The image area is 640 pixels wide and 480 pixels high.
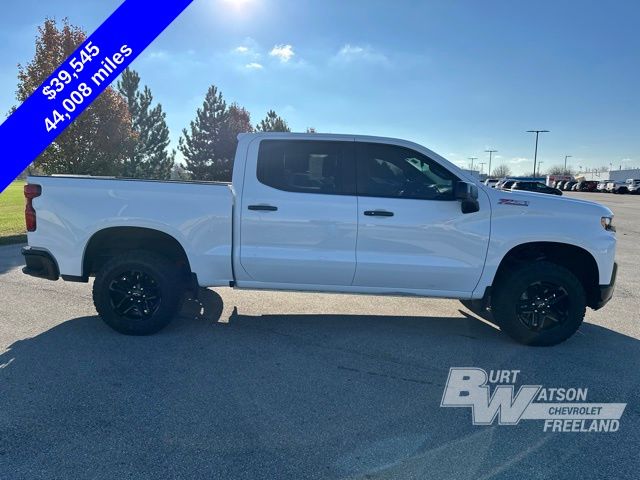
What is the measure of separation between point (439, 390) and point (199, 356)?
2116 millimetres

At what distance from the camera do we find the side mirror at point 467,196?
13.1 ft

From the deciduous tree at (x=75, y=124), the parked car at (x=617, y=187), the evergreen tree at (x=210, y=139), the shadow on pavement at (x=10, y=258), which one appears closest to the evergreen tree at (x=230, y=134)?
the evergreen tree at (x=210, y=139)

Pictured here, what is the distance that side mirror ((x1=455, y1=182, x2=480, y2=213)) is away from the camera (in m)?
3.98

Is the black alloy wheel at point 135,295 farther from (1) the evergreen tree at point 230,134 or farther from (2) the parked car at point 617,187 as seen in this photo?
(2) the parked car at point 617,187

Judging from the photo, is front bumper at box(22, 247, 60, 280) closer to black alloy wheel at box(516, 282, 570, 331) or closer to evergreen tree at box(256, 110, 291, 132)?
black alloy wheel at box(516, 282, 570, 331)

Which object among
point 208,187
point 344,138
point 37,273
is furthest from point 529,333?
point 37,273

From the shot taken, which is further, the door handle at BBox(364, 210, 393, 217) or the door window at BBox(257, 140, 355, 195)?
the door window at BBox(257, 140, 355, 195)

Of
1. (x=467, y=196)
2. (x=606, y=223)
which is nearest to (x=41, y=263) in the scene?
(x=467, y=196)

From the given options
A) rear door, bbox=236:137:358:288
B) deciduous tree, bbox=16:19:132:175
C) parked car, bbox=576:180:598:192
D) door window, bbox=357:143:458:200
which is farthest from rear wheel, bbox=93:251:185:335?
parked car, bbox=576:180:598:192

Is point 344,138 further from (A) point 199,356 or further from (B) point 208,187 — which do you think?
(A) point 199,356

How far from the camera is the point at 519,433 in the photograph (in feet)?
9.48

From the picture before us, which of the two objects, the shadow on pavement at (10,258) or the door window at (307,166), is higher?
the door window at (307,166)

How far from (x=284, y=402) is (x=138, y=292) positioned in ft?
6.89

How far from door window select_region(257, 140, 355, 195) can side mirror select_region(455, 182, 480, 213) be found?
1.00 meters
